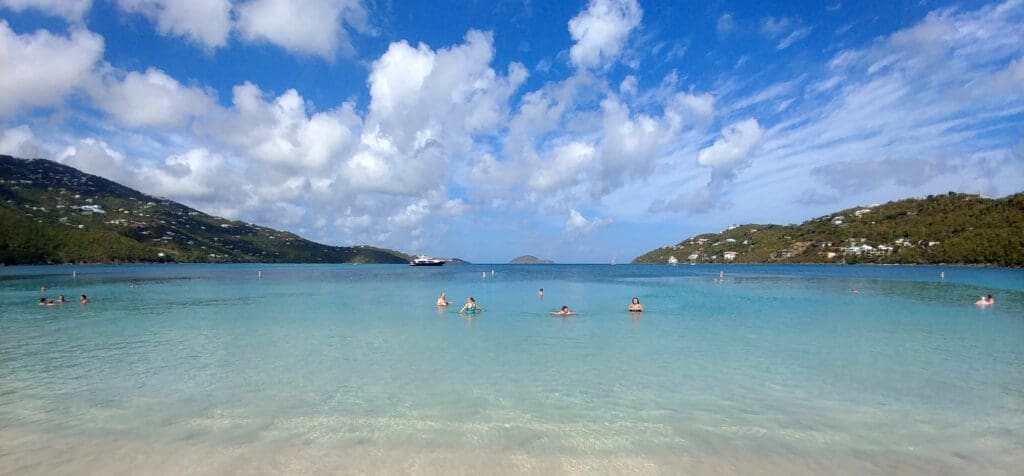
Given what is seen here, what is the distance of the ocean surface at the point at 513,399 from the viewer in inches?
372

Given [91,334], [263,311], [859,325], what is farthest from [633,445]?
[263,311]

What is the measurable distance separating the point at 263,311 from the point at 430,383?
86.8 feet

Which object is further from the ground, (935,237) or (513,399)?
(935,237)

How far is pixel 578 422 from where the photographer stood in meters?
11.6

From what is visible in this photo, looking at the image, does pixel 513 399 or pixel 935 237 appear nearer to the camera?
pixel 513 399

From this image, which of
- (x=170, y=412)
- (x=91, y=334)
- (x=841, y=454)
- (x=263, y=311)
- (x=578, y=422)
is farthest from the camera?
(x=263, y=311)

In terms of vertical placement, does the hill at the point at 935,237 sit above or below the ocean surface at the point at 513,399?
above

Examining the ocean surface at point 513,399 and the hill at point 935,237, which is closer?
the ocean surface at point 513,399

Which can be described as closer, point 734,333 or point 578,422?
point 578,422

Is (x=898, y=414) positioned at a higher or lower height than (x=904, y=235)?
lower

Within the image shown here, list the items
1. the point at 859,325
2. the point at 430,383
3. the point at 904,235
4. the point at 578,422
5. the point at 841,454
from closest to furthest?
1. the point at 841,454
2. the point at 578,422
3. the point at 430,383
4. the point at 859,325
5. the point at 904,235

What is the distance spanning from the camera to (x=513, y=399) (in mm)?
13539

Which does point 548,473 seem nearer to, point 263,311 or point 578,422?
point 578,422

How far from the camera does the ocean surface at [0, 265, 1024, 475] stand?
9.46 m
